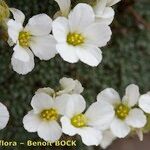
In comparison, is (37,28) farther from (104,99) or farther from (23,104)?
(23,104)

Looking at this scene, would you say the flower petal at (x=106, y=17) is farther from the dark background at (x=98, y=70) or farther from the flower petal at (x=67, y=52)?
the dark background at (x=98, y=70)

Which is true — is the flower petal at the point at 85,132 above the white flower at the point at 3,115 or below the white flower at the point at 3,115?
below

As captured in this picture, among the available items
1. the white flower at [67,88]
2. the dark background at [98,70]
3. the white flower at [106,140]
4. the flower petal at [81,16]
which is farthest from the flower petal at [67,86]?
the white flower at [106,140]

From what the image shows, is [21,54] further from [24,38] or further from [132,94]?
[132,94]

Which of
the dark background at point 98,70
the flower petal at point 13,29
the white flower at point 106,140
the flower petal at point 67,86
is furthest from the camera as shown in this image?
the white flower at point 106,140

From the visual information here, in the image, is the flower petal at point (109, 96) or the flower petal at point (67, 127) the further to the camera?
the flower petal at point (109, 96)

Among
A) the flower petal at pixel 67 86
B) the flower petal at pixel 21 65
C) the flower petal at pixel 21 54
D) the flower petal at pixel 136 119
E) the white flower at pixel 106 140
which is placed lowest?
the white flower at pixel 106 140

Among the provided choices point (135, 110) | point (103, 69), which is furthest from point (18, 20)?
point (103, 69)

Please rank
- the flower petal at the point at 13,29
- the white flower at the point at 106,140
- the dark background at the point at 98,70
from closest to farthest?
1. the flower petal at the point at 13,29
2. the dark background at the point at 98,70
3. the white flower at the point at 106,140
